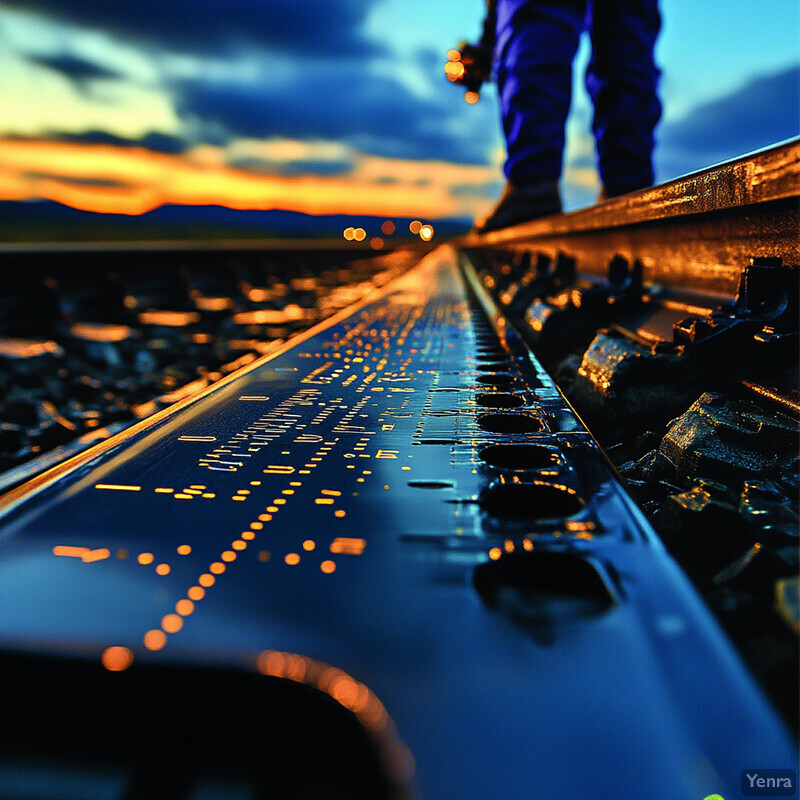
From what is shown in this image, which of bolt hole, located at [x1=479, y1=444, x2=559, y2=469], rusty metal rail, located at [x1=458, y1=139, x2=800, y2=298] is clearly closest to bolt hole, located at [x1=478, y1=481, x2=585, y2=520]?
bolt hole, located at [x1=479, y1=444, x2=559, y2=469]

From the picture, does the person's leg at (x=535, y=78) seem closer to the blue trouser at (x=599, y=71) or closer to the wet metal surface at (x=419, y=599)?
the blue trouser at (x=599, y=71)

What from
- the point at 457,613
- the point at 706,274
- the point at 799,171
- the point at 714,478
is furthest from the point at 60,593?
the point at 706,274

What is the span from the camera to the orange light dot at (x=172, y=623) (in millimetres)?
625

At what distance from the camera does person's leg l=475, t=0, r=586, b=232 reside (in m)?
6.84

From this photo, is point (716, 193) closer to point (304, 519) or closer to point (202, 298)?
point (304, 519)

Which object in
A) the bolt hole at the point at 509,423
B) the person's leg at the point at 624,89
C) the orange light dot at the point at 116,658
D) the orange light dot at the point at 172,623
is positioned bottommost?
the bolt hole at the point at 509,423

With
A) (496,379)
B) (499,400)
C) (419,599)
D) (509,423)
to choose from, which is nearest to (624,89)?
(496,379)

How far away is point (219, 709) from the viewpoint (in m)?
0.58

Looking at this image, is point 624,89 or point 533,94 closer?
point 624,89

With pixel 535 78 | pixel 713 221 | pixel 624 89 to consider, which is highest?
pixel 535 78

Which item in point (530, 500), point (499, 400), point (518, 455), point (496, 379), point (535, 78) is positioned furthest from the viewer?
point (535, 78)

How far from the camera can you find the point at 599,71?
696cm

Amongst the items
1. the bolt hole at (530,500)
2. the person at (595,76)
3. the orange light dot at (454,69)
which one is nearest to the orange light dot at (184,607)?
the bolt hole at (530,500)

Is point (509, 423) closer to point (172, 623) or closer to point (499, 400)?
point (499, 400)
